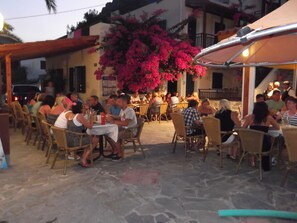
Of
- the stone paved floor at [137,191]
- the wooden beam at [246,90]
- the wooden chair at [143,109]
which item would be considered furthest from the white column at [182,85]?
the stone paved floor at [137,191]

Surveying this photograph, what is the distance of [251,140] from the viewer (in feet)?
15.2

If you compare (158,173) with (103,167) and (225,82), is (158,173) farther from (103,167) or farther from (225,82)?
(225,82)

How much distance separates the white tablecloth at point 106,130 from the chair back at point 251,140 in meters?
2.36

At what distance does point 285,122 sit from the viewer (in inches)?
217

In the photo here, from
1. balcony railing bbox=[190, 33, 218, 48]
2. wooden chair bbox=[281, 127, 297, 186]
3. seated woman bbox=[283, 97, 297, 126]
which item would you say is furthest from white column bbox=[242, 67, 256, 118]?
balcony railing bbox=[190, 33, 218, 48]

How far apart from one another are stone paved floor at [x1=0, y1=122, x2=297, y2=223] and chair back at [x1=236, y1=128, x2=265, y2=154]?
49 centimetres

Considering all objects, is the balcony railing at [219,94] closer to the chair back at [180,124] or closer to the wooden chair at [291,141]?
the chair back at [180,124]

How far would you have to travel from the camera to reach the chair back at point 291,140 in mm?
4012

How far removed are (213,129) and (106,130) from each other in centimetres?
207

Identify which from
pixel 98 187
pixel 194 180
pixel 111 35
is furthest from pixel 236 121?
pixel 111 35

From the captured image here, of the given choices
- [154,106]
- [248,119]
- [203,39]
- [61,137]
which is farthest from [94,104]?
[203,39]

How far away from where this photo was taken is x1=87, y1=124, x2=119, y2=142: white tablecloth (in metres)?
5.32

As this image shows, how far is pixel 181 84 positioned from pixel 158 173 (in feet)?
32.5

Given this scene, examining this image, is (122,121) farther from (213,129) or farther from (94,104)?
(213,129)
